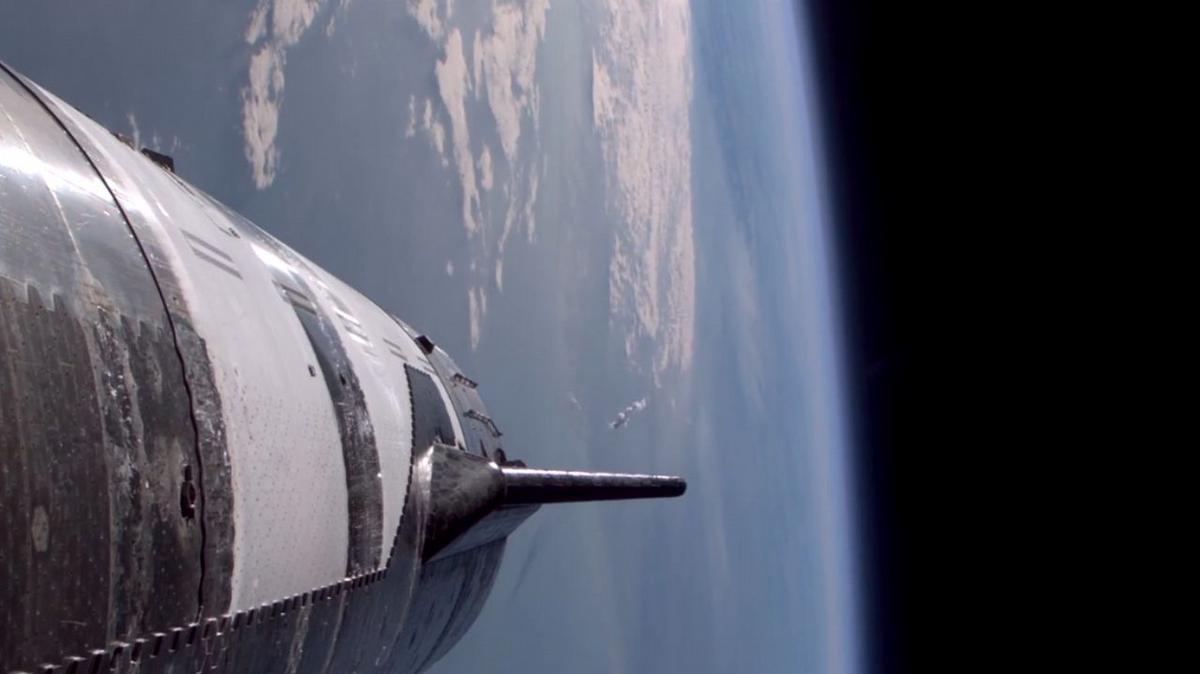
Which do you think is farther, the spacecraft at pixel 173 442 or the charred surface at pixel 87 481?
the spacecraft at pixel 173 442

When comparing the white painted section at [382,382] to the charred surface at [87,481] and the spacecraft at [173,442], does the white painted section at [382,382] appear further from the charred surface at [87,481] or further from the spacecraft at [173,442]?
the charred surface at [87,481]

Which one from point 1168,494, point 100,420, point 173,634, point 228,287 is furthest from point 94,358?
point 1168,494

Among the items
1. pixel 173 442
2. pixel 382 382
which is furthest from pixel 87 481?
pixel 382 382

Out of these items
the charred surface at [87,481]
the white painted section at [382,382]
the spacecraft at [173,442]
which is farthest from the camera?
the white painted section at [382,382]

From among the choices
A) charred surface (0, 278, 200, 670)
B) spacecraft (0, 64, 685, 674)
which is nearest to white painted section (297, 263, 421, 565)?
spacecraft (0, 64, 685, 674)

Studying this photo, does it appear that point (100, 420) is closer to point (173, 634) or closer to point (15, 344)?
point (15, 344)

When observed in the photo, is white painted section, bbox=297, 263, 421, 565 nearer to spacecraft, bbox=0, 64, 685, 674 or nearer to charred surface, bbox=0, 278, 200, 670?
spacecraft, bbox=0, 64, 685, 674

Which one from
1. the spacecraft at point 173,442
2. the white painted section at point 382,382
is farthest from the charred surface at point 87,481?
the white painted section at point 382,382

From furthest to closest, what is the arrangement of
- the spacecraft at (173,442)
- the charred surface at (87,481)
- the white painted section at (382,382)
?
the white painted section at (382,382), the spacecraft at (173,442), the charred surface at (87,481)
